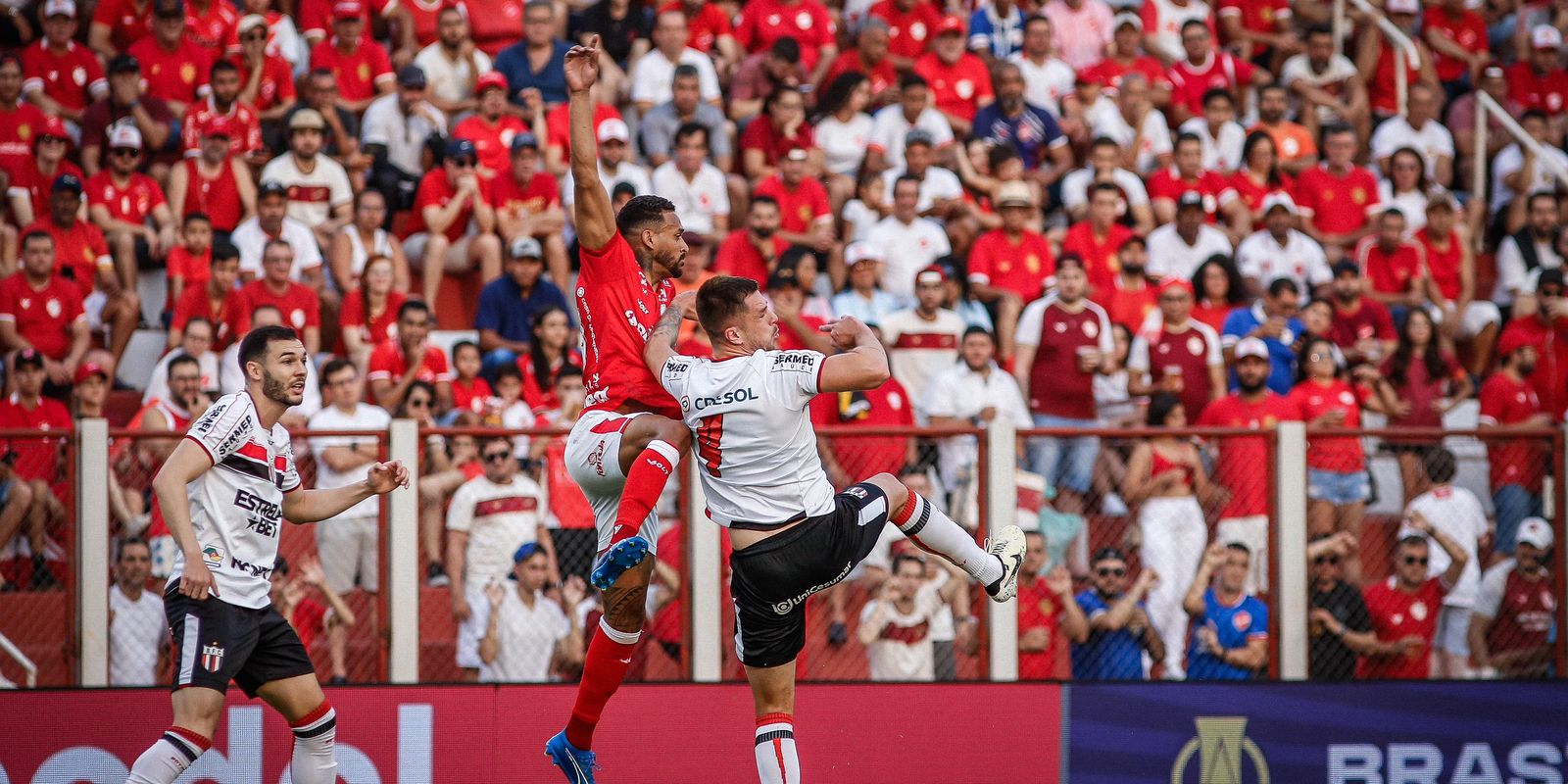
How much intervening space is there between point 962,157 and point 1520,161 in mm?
5494

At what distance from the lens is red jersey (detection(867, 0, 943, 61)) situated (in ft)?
53.6

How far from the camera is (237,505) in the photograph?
7.63 metres

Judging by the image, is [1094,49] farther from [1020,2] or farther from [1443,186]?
[1443,186]

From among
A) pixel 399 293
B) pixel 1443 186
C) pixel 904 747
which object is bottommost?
pixel 904 747

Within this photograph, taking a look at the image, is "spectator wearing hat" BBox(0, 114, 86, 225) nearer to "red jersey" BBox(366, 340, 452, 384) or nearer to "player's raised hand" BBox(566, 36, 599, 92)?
"red jersey" BBox(366, 340, 452, 384)

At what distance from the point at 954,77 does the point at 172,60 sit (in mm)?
6568

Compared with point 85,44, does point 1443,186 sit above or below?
below

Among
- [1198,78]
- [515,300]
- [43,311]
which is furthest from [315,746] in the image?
[1198,78]

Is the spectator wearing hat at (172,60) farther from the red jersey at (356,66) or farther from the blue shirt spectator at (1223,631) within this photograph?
the blue shirt spectator at (1223,631)

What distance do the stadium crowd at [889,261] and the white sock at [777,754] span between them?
1988 mm

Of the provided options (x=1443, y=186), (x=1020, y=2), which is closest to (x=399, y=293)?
(x=1020, y=2)

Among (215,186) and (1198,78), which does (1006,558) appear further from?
(1198,78)

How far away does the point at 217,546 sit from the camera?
300 inches

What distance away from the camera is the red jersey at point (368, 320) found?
12703 mm
